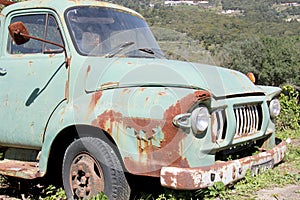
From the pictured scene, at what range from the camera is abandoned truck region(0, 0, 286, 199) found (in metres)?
3.80

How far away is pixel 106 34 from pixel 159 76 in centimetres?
111

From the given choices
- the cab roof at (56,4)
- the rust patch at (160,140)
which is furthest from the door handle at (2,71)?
the rust patch at (160,140)

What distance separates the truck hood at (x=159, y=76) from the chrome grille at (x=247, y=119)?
Answer: 167 millimetres

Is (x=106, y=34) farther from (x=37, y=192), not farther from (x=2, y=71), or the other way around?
(x=37, y=192)

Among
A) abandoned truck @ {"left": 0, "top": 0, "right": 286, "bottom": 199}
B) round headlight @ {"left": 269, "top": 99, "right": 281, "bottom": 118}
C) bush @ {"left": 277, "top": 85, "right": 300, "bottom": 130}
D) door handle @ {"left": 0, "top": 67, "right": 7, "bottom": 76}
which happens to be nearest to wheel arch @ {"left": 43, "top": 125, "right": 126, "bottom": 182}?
abandoned truck @ {"left": 0, "top": 0, "right": 286, "bottom": 199}

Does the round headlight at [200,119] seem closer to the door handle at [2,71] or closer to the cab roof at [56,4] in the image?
the cab roof at [56,4]

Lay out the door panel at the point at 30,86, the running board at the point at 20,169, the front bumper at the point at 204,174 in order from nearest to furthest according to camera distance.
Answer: the front bumper at the point at 204,174, the running board at the point at 20,169, the door panel at the point at 30,86

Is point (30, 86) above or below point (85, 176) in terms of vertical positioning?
above

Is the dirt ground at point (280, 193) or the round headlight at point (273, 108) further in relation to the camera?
the round headlight at point (273, 108)

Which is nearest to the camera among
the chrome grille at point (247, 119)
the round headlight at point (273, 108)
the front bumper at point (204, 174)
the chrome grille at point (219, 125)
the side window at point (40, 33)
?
the front bumper at point (204, 174)

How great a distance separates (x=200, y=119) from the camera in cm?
382

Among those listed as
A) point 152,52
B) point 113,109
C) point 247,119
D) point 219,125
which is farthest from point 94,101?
point 247,119

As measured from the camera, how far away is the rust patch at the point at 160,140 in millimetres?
3736

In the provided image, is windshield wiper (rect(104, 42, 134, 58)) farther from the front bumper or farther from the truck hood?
the front bumper
